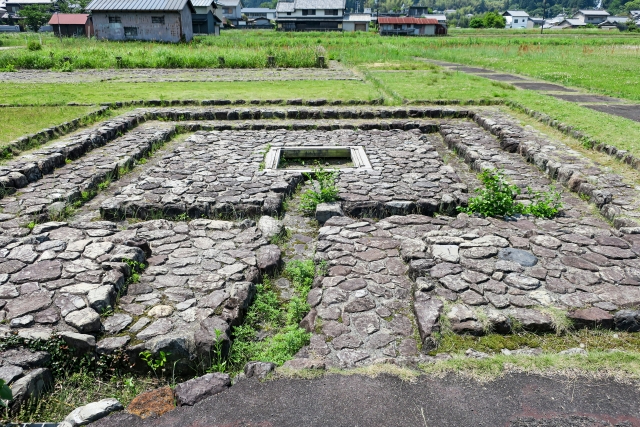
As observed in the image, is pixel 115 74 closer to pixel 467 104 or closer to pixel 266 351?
pixel 467 104

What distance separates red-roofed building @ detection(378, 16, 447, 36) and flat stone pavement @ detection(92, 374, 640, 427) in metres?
59.2

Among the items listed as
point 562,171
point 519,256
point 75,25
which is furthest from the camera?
point 75,25

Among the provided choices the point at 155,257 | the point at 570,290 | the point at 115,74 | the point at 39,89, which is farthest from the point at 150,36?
the point at 570,290

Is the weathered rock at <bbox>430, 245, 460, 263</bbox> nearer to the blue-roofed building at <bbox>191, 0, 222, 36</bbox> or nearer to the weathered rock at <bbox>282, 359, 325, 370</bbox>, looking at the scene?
the weathered rock at <bbox>282, 359, 325, 370</bbox>

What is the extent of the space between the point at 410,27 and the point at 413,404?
206ft

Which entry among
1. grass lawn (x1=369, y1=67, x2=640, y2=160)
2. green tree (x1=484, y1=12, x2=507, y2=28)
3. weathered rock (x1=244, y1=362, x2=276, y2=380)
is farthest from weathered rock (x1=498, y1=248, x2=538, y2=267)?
green tree (x1=484, y1=12, x2=507, y2=28)

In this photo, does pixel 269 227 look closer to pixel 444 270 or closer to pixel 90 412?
pixel 444 270

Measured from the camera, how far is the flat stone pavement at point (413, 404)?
2.74 metres

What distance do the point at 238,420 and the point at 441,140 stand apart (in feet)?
28.6

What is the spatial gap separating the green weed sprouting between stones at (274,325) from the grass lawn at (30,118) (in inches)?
278

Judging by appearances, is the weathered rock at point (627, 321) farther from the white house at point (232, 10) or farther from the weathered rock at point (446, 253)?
the white house at point (232, 10)

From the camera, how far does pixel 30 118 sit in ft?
35.8

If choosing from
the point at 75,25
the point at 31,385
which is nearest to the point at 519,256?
the point at 31,385

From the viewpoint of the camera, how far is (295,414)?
9.18 ft
